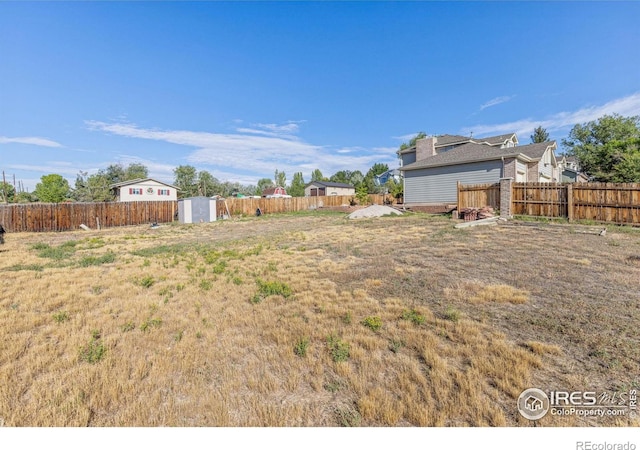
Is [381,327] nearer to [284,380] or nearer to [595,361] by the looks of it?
[284,380]

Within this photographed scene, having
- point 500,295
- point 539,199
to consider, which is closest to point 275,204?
point 539,199

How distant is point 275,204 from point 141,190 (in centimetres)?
1651

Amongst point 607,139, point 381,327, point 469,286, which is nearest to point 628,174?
point 607,139

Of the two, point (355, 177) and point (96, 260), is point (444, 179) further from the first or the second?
point (355, 177)

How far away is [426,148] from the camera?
27.9 meters

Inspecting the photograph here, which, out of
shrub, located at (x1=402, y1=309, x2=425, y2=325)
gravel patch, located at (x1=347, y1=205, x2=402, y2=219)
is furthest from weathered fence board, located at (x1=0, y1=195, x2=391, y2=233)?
shrub, located at (x1=402, y1=309, x2=425, y2=325)

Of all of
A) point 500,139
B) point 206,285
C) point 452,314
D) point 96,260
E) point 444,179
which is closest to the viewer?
point 452,314

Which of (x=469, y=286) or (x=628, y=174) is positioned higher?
(x=628, y=174)

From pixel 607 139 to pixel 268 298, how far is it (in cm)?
5485

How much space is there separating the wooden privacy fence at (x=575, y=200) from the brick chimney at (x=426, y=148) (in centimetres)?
1408

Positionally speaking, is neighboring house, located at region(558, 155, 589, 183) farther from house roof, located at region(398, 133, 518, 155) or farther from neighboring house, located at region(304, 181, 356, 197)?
neighboring house, located at region(304, 181, 356, 197)

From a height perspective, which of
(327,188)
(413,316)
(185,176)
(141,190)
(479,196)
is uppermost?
(185,176)

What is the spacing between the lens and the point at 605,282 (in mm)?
4371

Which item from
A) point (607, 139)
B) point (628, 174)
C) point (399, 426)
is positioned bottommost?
point (399, 426)
